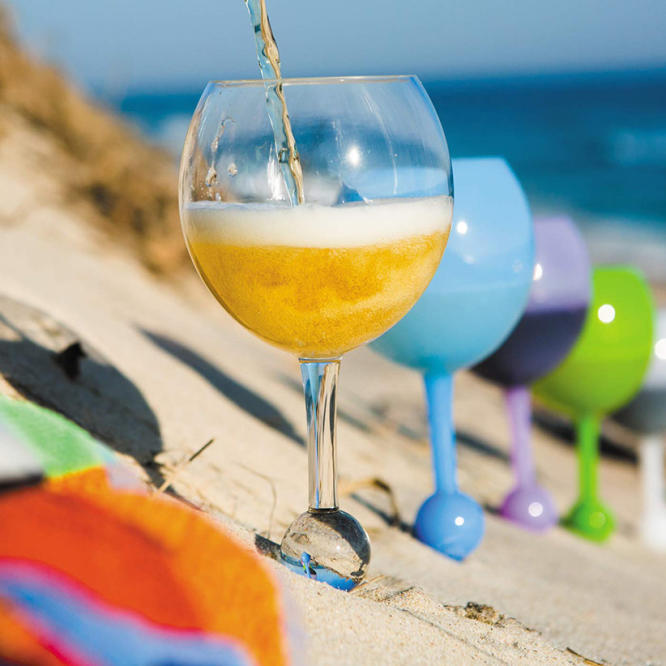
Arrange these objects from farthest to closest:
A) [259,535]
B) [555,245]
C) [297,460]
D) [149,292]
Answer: [149,292]
[555,245]
[297,460]
[259,535]

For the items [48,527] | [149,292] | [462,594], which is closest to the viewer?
[48,527]

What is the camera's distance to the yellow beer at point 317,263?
4.09ft

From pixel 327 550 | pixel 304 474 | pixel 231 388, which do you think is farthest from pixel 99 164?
→ pixel 327 550

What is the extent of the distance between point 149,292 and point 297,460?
1.59 metres

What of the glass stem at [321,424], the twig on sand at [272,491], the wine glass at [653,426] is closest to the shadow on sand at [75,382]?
the twig on sand at [272,491]

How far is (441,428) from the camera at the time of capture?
2018mm

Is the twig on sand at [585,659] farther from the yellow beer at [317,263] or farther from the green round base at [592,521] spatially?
the green round base at [592,521]

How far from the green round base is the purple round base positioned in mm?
182

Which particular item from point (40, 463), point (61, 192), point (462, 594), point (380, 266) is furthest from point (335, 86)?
point (61, 192)

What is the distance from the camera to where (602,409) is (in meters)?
2.77

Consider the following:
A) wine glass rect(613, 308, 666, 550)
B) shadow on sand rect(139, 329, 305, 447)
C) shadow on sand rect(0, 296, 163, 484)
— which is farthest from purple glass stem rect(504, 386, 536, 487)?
shadow on sand rect(0, 296, 163, 484)

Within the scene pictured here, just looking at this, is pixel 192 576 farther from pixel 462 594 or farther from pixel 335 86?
pixel 462 594

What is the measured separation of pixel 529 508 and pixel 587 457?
0.42 m

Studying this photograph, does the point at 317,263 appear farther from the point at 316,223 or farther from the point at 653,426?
the point at 653,426
